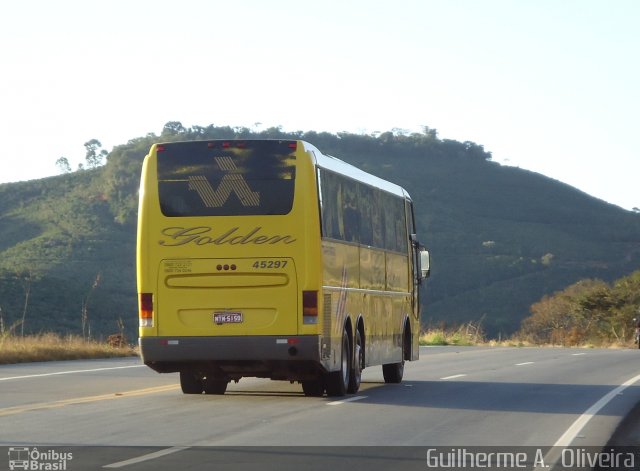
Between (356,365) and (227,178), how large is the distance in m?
3.83

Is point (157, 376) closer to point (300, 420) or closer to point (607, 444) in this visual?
point (300, 420)

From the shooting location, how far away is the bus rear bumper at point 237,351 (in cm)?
1720

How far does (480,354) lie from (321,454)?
85.4ft

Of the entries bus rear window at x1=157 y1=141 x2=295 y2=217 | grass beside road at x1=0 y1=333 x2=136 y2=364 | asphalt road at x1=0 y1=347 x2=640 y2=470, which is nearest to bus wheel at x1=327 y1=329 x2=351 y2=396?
asphalt road at x1=0 y1=347 x2=640 y2=470

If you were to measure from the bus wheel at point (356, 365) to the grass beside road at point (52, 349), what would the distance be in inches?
402

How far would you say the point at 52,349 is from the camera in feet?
97.1

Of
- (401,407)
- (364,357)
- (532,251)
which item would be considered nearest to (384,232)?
(364,357)

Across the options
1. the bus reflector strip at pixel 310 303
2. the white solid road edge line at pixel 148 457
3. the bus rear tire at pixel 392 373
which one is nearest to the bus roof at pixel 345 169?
the bus reflector strip at pixel 310 303

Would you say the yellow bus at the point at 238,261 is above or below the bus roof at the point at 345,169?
below

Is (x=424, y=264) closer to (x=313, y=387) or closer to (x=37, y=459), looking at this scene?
(x=313, y=387)

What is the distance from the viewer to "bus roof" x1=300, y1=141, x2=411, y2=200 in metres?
18.2

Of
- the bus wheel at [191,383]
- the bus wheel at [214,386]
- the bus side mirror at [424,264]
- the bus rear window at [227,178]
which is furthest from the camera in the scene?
the bus side mirror at [424,264]

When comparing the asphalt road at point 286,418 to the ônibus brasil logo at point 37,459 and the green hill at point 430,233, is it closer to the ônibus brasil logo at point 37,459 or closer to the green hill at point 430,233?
the ônibus brasil logo at point 37,459

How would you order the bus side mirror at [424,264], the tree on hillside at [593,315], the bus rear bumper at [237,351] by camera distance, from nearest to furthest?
the bus rear bumper at [237,351], the bus side mirror at [424,264], the tree on hillside at [593,315]
